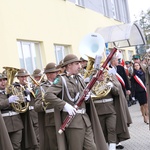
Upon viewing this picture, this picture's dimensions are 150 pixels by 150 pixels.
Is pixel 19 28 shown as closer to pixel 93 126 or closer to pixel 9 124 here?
pixel 9 124

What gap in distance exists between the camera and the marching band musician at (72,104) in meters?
4.93

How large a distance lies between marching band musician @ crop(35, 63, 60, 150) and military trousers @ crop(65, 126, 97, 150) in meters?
0.66

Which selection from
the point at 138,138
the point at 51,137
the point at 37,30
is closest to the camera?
the point at 51,137

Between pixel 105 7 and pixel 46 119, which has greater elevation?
pixel 105 7

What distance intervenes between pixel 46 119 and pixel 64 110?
88 cm

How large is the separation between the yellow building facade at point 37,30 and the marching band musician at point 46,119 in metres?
3.41

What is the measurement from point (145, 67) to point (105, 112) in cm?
112

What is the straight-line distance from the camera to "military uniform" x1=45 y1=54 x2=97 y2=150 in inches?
194

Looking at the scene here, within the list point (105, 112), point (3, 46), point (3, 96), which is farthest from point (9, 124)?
point (3, 46)

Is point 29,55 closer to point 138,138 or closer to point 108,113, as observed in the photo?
point 138,138

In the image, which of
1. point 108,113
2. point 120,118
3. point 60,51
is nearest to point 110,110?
point 108,113

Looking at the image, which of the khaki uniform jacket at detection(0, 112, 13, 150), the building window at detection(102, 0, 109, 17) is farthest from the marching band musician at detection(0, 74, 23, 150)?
the building window at detection(102, 0, 109, 17)

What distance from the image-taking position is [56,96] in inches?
Answer: 196

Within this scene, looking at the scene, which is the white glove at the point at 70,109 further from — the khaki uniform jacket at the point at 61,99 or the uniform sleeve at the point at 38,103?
the uniform sleeve at the point at 38,103
